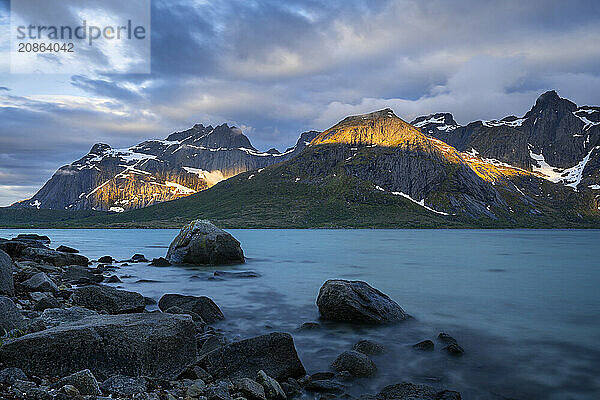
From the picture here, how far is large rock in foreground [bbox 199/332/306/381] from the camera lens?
30.7 ft

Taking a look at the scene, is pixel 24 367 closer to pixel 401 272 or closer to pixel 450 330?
pixel 450 330

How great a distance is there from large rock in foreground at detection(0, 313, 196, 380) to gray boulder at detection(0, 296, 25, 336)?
4.92ft

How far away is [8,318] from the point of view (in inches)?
360

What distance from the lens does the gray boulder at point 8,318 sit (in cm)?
895

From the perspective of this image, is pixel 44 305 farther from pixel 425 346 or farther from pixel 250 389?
pixel 425 346

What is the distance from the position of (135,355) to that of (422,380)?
719 cm

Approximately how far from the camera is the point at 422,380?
10461 millimetres

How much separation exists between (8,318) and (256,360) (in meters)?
5.81

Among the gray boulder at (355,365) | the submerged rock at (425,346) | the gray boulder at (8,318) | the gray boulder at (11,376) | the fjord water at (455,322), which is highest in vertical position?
the gray boulder at (8,318)

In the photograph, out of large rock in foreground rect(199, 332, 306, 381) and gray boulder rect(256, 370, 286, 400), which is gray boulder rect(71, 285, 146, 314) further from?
gray boulder rect(256, 370, 286, 400)

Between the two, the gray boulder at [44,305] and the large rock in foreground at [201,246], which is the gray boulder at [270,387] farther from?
the large rock in foreground at [201,246]

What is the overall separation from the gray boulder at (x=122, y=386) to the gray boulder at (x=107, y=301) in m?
8.19

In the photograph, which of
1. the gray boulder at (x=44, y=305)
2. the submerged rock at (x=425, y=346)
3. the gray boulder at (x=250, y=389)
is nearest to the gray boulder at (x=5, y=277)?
the gray boulder at (x=44, y=305)

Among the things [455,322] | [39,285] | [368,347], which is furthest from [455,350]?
[39,285]
